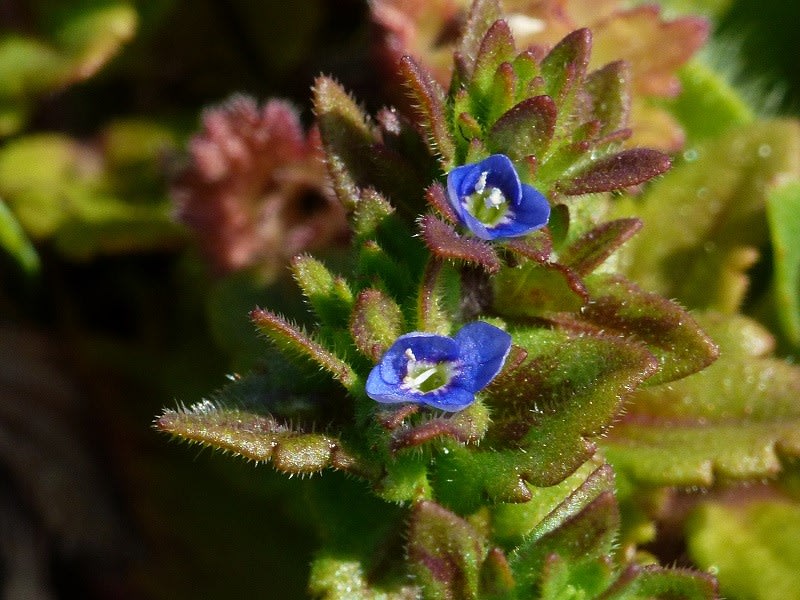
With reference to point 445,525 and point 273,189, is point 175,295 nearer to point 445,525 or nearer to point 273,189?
point 273,189

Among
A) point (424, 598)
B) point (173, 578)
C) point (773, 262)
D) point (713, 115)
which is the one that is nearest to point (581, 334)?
point (424, 598)

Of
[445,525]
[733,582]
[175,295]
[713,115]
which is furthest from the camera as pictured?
[175,295]

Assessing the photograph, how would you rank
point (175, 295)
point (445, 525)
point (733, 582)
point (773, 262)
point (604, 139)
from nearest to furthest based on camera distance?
point (445, 525), point (604, 139), point (733, 582), point (773, 262), point (175, 295)

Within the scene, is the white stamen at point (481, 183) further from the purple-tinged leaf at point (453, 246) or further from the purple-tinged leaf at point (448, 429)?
the purple-tinged leaf at point (448, 429)

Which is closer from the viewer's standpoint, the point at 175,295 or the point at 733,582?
the point at 733,582

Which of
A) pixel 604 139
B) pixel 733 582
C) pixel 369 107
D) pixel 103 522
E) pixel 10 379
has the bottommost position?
pixel 103 522
